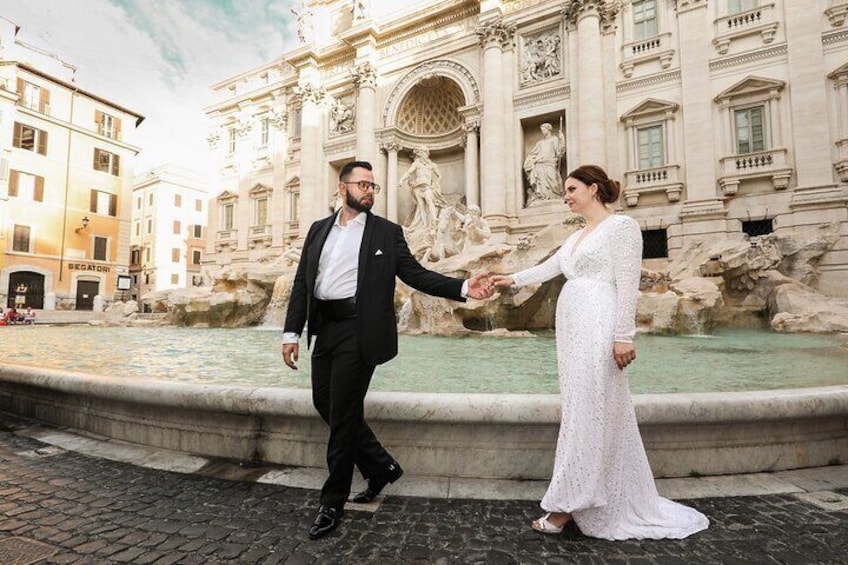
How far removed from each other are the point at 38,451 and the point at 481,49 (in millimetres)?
18024

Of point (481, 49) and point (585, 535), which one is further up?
point (481, 49)

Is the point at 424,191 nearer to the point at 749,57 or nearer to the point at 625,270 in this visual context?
the point at 749,57

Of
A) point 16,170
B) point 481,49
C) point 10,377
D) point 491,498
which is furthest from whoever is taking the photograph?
point 16,170

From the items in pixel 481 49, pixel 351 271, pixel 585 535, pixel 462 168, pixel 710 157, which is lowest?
pixel 585 535

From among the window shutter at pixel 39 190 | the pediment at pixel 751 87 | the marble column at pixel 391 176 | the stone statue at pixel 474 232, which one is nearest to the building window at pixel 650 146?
the pediment at pixel 751 87

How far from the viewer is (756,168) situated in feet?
41.1

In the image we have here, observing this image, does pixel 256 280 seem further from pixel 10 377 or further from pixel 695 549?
pixel 695 549

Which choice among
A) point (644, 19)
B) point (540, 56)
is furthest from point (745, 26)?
point (540, 56)

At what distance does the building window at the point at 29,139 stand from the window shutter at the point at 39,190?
5.24ft

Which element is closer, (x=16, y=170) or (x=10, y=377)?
(x=10, y=377)

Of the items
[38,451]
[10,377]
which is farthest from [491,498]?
[10,377]

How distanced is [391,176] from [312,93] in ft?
23.3

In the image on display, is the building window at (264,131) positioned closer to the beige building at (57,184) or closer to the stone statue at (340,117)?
the stone statue at (340,117)

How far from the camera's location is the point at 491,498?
6.38 ft
